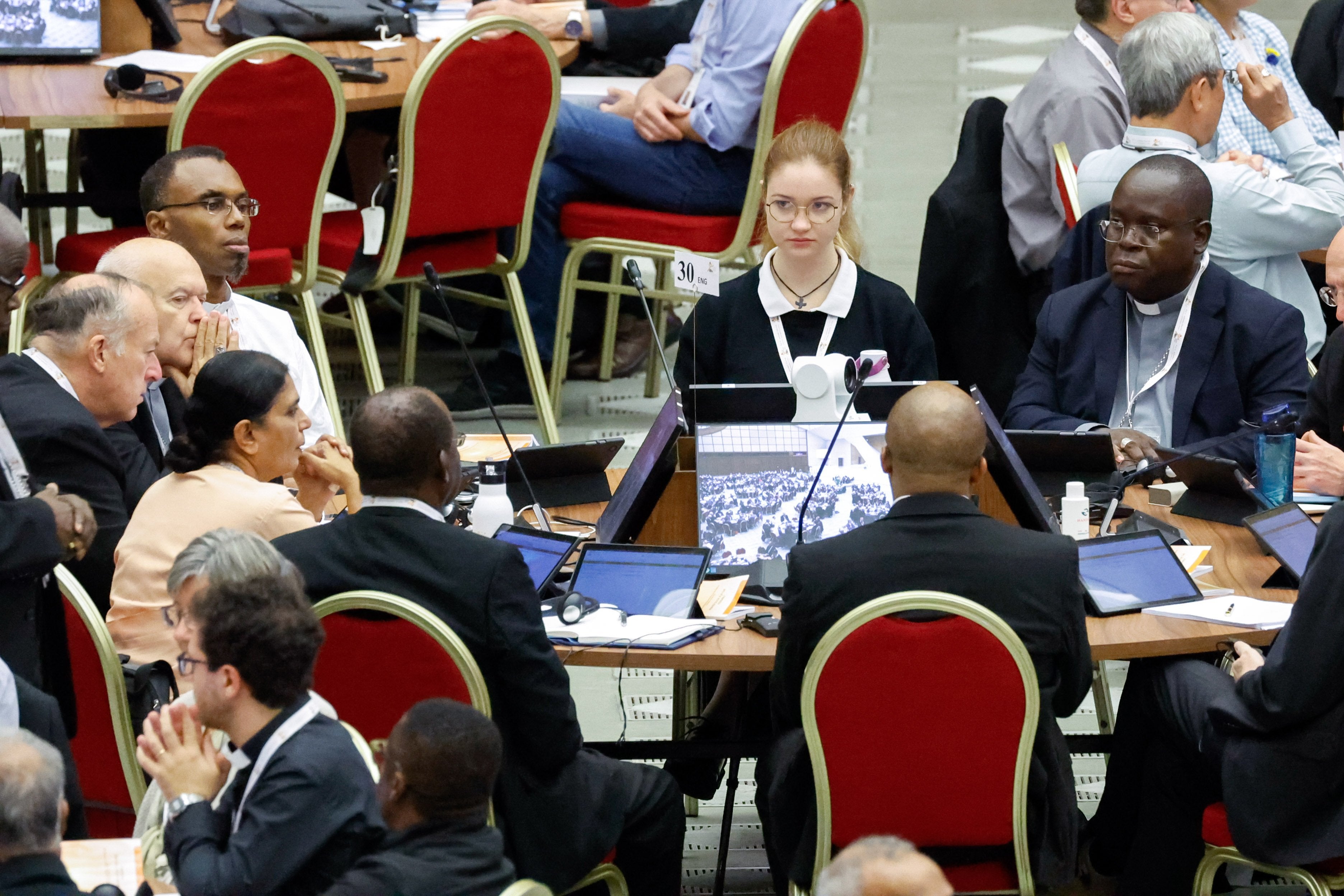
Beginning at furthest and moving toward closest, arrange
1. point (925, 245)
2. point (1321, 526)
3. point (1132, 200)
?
point (925, 245), point (1132, 200), point (1321, 526)

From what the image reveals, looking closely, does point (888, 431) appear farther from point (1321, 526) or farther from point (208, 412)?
point (208, 412)

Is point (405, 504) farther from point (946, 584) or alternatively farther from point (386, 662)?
point (946, 584)

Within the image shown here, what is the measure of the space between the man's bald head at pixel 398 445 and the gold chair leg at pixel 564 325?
264 centimetres

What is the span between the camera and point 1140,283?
378 centimetres

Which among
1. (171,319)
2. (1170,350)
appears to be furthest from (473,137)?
(1170,350)

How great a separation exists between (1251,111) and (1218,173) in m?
0.71

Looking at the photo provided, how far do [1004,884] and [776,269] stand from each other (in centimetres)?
163

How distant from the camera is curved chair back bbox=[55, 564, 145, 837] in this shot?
8.63 feet

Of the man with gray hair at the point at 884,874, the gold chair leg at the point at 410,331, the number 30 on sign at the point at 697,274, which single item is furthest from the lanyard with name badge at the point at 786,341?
the man with gray hair at the point at 884,874

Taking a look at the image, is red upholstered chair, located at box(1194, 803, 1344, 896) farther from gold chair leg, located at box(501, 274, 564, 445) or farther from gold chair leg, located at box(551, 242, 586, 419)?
gold chair leg, located at box(551, 242, 586, 419)

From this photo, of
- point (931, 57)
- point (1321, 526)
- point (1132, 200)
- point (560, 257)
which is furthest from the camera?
point (931, 57)

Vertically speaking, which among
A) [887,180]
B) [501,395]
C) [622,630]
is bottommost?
[501,395]

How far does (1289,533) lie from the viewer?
3.13 metres

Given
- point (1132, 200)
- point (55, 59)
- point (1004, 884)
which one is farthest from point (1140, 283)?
point (55, 59)
